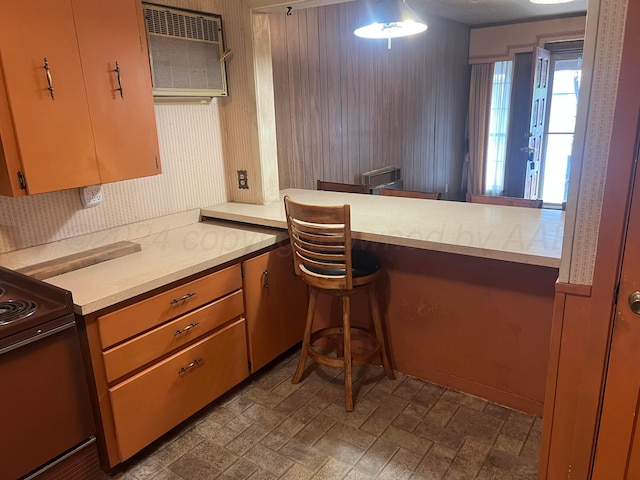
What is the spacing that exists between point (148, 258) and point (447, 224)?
1387 mm

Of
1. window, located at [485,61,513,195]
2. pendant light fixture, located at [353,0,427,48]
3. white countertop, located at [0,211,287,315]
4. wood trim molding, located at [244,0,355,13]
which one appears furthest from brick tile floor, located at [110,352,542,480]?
window, located at [485,61,513,195]

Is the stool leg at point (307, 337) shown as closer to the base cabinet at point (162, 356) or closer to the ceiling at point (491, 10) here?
the base cabinet at point (162, 356)

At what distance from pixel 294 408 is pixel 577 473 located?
124cm

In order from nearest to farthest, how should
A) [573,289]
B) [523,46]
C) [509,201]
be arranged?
[573,289] < [509,201] < [523,46]

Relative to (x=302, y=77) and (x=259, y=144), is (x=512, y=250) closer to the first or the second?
(x=259, y=144)

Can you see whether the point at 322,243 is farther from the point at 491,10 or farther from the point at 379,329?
the point at 491,10

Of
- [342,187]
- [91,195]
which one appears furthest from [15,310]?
[342,187]

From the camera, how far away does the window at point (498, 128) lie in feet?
19.7

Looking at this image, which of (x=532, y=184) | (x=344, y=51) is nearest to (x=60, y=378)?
(x=344, y=51)

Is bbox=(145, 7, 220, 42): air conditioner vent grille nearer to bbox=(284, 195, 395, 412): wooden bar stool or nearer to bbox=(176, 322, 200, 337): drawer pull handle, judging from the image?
bbox=(284, 195, 395, 412): wooden bar stool

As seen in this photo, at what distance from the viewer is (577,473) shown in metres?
1.58

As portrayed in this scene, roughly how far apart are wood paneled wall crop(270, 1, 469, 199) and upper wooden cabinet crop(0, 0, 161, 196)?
1353mm

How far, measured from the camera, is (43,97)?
1722mm

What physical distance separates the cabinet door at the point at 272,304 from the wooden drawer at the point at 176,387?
3.7 inches
